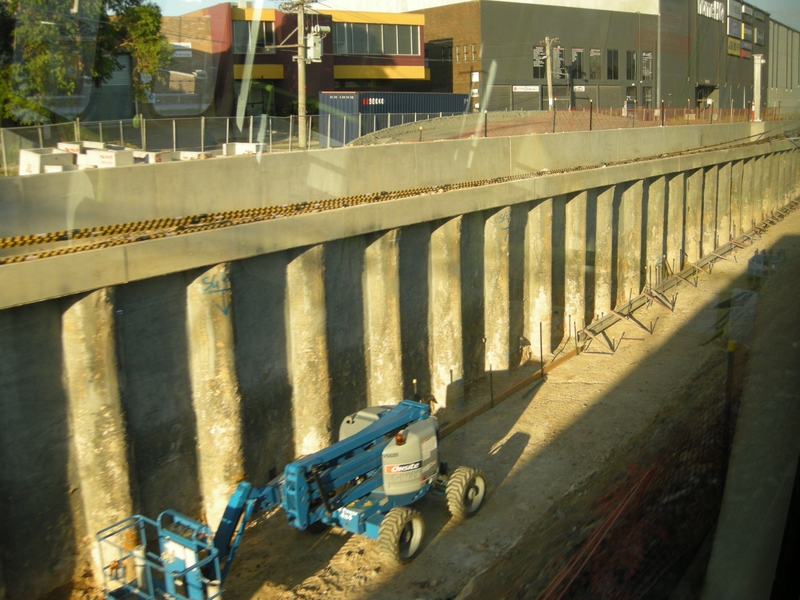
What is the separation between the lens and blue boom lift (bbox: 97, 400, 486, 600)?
→ 25.4 feet

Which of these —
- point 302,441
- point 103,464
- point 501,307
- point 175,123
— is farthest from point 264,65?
point 103,464

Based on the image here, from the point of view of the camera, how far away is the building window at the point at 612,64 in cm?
4909

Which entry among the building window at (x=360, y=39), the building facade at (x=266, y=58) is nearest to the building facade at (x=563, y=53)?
the building window at (x=360, y=39)

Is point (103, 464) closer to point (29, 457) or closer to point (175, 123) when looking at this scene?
point (29, 457)

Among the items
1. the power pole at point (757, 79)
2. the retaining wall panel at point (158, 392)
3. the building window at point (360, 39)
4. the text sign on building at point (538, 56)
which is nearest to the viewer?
the retaining wall panel at point (158, 392)

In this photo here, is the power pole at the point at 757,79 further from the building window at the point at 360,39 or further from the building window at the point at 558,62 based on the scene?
the building window at the point at 360,39

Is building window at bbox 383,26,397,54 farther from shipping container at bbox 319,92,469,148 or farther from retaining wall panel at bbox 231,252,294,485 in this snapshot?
retaining wall panel at bbox 231,252,294,485

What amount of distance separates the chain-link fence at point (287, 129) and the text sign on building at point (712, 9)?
386cm

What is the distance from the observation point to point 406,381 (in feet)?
42.2

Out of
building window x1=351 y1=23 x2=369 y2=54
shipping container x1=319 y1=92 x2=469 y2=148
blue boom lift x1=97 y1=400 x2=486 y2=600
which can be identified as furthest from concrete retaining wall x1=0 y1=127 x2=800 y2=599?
building window x1=351 y1=23 x2=369 y2=54

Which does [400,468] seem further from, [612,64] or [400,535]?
[612,64]

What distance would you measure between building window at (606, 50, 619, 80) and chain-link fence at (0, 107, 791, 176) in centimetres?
1799

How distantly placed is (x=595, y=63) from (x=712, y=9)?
1704 cm

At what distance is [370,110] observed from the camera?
37.7 metres
